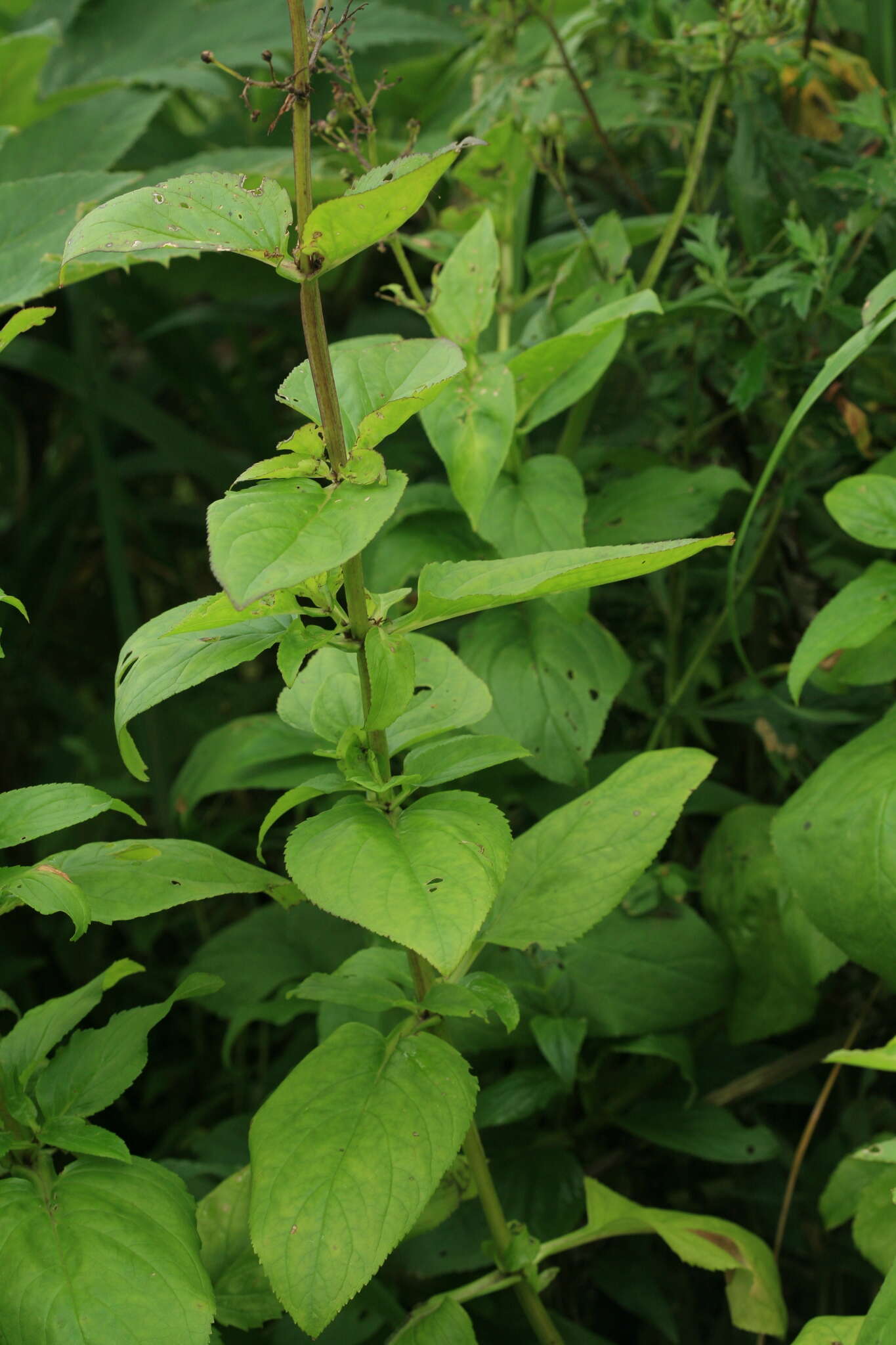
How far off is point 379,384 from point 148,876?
0.29m

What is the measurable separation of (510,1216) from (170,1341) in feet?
1.33

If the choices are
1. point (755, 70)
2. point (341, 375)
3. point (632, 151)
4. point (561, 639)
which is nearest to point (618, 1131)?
point (561, 639)

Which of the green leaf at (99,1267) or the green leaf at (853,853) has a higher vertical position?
the green leaf at (99,1267)

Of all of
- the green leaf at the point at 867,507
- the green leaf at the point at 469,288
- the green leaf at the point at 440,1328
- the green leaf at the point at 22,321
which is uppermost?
the green leaf at the point at 22,321

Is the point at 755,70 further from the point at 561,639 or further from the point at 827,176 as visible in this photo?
the point at 561,639

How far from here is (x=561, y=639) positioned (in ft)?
2.94

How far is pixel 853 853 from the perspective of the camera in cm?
72

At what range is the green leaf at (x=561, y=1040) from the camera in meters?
0.80

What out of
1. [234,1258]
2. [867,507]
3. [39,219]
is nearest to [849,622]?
[867,507]

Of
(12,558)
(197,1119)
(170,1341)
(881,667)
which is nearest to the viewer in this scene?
(170,1341)

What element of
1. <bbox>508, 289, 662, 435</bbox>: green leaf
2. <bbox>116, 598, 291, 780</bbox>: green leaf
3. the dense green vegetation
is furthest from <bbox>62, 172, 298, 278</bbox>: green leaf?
<bbox>508, 289, 662, 435</bbox>: green leaf

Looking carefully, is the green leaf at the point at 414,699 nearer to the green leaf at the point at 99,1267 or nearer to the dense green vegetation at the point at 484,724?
the dense green vegetation at the point at 484,724

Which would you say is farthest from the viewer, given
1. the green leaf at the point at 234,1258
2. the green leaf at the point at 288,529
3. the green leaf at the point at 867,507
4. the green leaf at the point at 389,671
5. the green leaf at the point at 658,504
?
the green leaf at the point at 658,504

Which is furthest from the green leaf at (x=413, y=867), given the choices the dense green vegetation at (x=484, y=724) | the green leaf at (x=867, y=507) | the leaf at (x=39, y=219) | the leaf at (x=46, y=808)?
the leaf at (x=39, y=219)
